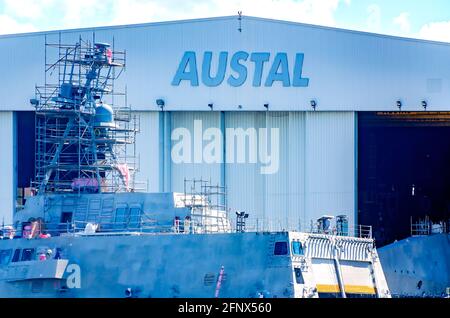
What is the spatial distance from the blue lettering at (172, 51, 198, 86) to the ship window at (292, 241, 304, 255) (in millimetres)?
23007

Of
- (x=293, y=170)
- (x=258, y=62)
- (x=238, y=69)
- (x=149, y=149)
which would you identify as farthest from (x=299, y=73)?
(x=149, y=149)

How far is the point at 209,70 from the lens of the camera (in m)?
54.2

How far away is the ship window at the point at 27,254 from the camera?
34969 millimetres

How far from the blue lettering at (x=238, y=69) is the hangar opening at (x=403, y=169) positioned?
6.36m

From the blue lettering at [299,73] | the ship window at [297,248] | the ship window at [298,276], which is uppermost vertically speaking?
the blue lettering at [299,73]

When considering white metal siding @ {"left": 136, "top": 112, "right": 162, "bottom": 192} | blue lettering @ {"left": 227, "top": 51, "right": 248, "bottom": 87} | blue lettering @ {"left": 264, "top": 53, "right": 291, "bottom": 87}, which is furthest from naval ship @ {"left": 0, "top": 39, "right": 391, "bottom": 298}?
blue lettering @ {"left": 264, "top": 53, "right": 291, "bottom": 87}

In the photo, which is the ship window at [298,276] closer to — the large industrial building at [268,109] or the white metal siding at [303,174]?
the large industrial building at [268,109]

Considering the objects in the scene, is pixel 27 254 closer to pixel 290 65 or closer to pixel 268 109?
pixel 268 109

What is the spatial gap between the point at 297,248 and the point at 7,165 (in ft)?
85.0

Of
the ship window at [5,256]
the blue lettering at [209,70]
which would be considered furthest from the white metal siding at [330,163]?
the ship window at [5,256]

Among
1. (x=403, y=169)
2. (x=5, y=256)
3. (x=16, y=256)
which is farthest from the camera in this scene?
(x=403, y=169)

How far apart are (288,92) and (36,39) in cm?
1267

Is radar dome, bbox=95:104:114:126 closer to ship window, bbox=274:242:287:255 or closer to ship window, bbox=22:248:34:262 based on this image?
ship window, bbox=22:248:34:262

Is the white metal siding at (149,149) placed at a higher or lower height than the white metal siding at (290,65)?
lower
